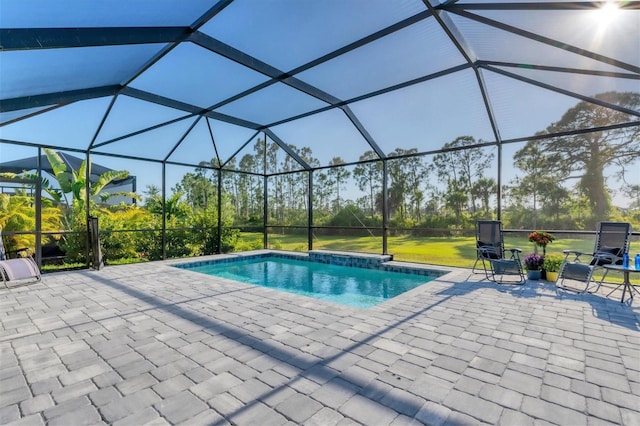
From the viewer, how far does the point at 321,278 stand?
8.65 metres

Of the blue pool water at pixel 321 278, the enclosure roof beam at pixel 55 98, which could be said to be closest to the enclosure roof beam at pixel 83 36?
the enclosure roof beam at pixel 55 98

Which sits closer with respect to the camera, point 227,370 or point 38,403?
point 38,403

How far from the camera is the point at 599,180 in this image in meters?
16.4

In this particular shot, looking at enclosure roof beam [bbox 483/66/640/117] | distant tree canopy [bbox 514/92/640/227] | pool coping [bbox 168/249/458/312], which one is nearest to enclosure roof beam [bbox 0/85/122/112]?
pool coping [bbox 168/249/458/312]

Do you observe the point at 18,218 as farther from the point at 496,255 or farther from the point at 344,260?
the point at 496,255

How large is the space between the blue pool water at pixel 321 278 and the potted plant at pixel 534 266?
193 centimetres

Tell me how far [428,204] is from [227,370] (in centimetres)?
1770

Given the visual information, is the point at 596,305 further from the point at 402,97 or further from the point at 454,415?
the point at 402,97

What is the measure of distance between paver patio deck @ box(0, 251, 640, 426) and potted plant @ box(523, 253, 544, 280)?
57.4 inches

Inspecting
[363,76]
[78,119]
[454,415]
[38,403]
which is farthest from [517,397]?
[78,119]

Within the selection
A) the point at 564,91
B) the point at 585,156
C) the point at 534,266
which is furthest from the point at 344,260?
the point at 585,156

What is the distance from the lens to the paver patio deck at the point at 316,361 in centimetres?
211

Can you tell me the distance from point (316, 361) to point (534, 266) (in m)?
5.74

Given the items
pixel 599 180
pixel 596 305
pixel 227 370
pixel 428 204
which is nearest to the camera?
pixel 227 370
